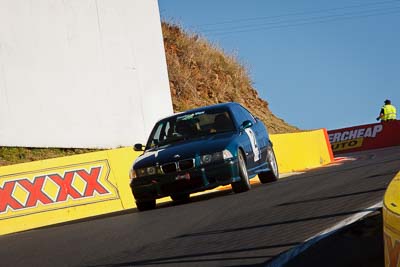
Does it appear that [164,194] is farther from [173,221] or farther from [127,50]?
[127,50]

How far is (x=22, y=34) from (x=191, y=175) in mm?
9304

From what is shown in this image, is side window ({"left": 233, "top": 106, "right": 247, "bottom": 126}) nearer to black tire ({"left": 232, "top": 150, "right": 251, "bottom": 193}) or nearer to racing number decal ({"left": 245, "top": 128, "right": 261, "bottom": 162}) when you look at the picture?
racing number decal ({"left": 245, "top": 128, "right": 261, "bottom": 162})

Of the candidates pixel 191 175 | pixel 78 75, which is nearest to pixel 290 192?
pixel 191 175

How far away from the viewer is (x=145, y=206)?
1300 centimetres

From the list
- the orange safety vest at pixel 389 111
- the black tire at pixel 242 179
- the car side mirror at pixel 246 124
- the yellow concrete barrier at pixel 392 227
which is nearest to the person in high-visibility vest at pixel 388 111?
the orange safety vest at pixel 389 111

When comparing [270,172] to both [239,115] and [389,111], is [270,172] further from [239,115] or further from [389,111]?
[389,111]

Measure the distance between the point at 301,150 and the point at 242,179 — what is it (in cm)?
966

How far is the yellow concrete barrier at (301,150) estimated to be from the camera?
20812 millimetres

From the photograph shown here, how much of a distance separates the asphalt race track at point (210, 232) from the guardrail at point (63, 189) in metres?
1.97

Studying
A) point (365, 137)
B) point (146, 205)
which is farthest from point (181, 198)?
point (365, 137)

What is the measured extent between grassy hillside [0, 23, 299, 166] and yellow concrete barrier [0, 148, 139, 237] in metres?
17.0

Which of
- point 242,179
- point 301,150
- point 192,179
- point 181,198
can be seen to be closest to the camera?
point 192,179

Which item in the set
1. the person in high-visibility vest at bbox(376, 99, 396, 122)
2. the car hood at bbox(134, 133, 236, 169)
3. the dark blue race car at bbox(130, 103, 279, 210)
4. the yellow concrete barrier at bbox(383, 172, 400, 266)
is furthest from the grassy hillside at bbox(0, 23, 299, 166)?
Result: the yellow concrete barrier at bbox(383, 172, 400, 266)

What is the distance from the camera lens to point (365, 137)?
1216 inches
